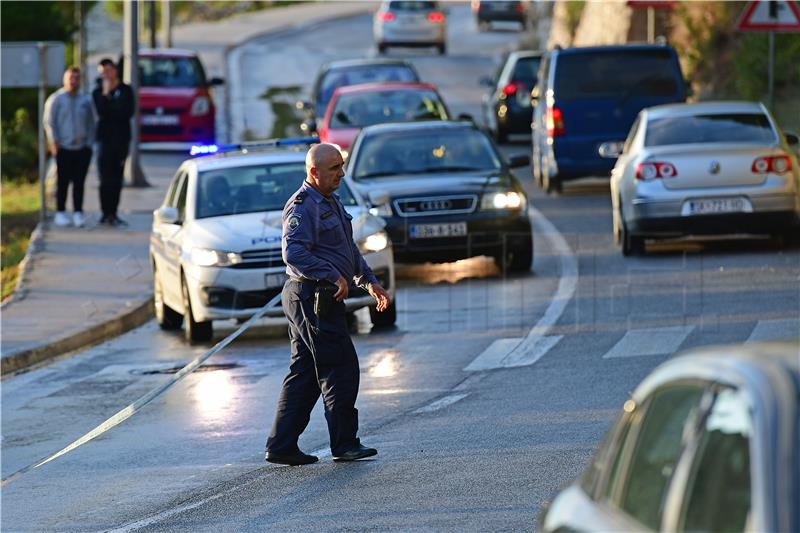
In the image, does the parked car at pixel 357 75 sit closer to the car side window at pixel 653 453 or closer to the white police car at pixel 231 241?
the white police car at pixel 231 241

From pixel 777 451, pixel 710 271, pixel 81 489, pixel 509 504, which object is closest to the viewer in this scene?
pixel 777 451

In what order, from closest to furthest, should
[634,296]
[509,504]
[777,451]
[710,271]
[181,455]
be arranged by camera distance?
[777,451] < [509,504] < [181,455] < [634,296] < [710,271]

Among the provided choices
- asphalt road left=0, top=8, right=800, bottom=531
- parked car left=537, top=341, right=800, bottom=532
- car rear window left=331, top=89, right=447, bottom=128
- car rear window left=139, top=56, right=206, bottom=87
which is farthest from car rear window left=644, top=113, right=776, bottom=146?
car rear window left=139, top=56, right=206, bottom=87

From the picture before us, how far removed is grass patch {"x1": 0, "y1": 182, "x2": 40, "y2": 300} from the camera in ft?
72.3

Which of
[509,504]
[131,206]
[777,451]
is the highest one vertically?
[777,451]

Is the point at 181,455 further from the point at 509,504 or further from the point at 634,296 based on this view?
the point at 634,296

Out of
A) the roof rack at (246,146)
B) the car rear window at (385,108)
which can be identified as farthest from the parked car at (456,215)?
the car rear window at (385,108)

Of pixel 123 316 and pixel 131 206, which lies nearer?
pixel 123 316

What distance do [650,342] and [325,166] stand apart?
15.6 feet

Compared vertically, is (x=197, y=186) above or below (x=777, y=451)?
below

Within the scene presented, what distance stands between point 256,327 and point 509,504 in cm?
816

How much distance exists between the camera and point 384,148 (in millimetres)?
19781

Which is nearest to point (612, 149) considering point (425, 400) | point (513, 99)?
point (513, 99)

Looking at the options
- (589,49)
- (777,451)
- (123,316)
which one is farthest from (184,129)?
(777,451)
